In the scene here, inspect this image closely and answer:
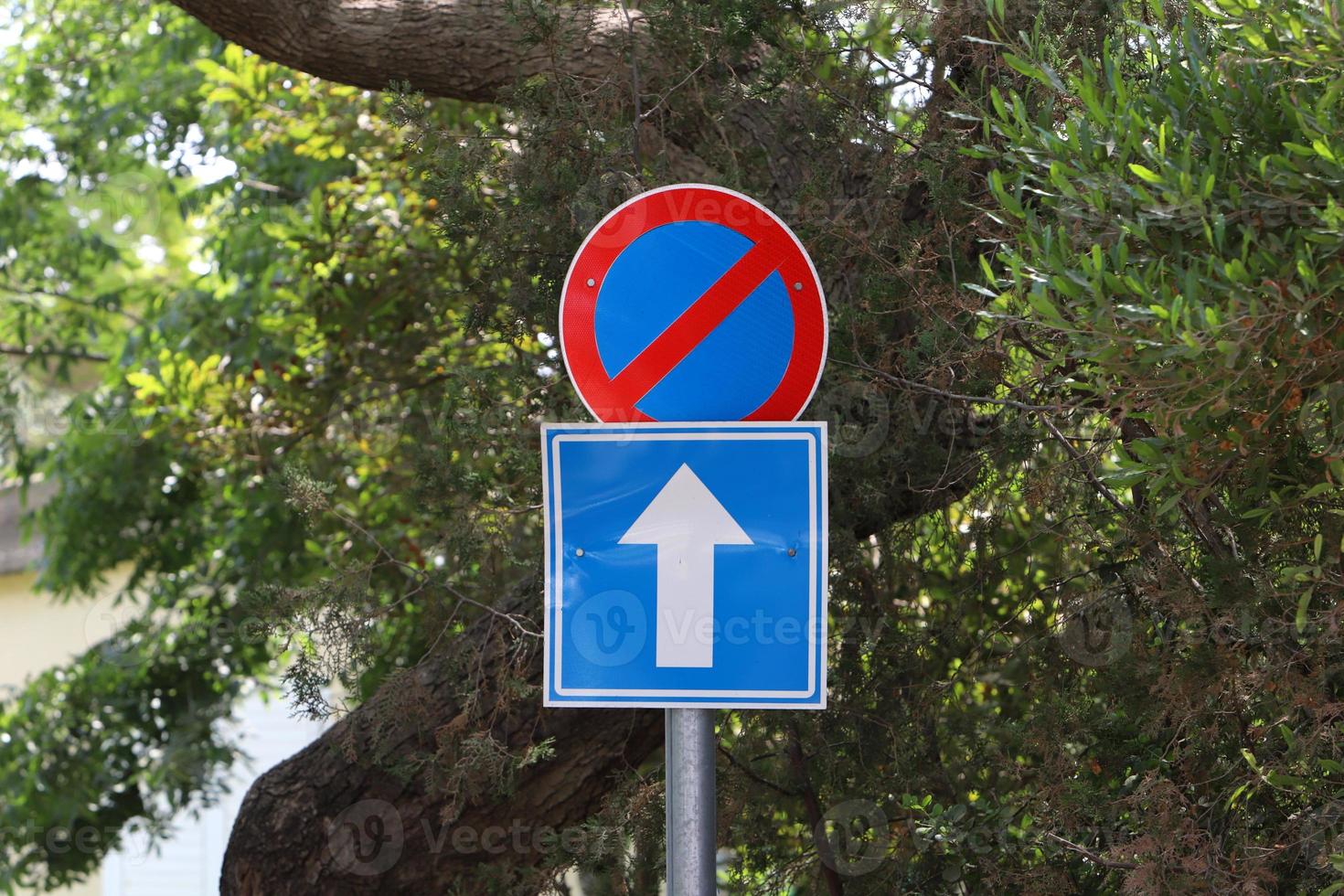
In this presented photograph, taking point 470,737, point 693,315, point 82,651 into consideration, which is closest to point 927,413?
point 693,315

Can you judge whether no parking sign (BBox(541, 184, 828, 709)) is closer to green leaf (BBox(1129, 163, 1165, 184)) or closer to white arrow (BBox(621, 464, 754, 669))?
white arrow (BBox(621, 464, 754, 669))

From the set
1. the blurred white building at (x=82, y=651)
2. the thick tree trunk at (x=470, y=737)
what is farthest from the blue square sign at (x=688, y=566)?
the blurred white building at (x=82, y=651)

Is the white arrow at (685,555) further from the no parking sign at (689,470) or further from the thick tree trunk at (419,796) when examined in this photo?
the thick tree trunk at (419,796)

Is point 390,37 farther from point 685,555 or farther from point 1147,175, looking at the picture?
point 1147,175

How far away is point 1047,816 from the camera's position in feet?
10.4

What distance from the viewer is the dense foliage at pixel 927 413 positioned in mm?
2197

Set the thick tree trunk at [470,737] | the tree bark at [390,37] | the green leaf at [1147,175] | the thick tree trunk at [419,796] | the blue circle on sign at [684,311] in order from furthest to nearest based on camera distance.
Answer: the tree bark at [390,37], the thick tree trunk at [419,796], the thick tree trunk at [470,737], the blue circle on sign at [684,311], the green leaf at [1147,175]

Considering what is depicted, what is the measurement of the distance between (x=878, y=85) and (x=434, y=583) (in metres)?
1.92

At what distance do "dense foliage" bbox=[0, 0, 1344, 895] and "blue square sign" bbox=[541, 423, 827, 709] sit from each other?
1.85ft

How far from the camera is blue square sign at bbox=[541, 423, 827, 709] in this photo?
7.88 ft

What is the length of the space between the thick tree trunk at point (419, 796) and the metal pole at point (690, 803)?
1442 millimetres

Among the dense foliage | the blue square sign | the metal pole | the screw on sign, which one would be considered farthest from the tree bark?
the metal pole

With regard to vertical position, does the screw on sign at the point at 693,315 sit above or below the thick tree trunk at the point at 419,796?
above

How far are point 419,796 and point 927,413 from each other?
1.89m
